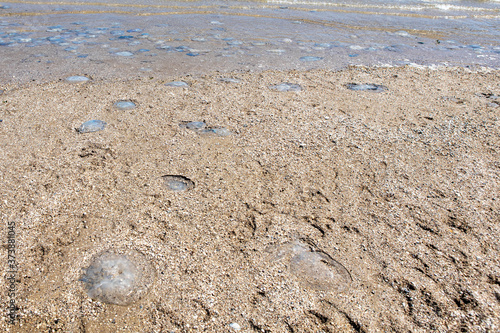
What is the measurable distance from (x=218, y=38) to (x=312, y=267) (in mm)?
4419

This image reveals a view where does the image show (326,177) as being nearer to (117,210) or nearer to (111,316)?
(117,210)

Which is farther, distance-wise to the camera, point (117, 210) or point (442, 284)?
point (117, 210)

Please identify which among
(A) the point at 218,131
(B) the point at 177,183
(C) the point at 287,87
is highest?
(C) the point at 287,87

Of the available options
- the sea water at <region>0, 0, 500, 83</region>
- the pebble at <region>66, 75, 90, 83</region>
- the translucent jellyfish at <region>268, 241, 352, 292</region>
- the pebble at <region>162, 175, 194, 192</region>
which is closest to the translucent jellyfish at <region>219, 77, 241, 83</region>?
the sea water at <region>0, 0, 500, 83</region>

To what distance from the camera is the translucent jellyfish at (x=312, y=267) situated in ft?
5.55

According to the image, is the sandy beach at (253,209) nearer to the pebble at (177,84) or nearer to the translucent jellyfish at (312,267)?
the translucent jellyfish at (312,267)

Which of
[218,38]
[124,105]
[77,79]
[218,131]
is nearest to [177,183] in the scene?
[218,131]

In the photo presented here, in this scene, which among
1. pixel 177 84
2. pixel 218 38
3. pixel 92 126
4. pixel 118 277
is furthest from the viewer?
pixel 218 38

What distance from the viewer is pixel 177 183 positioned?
2.24 m

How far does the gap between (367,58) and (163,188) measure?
3.58 metres

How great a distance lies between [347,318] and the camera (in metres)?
1.53

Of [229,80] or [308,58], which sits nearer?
[229,80]

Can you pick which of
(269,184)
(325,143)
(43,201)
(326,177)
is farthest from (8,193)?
(325,143)

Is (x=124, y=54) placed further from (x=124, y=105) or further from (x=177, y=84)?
(x=124, y=105)
